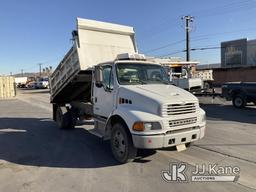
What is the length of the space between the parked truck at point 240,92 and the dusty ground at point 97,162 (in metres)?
5.89

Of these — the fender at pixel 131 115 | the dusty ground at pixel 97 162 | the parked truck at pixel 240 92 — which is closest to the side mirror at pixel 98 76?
the fender at pixel 131 115

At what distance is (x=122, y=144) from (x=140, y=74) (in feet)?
6.14

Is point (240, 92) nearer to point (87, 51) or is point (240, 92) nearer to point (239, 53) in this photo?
point (87, 51)

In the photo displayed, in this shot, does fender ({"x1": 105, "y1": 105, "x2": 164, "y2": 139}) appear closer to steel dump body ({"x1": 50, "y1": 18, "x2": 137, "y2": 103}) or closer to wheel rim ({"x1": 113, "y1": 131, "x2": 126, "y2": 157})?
wheel rim ({"x1": 113, "y1": 131, "x2": 126, "y2": 157})

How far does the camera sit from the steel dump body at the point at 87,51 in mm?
8367

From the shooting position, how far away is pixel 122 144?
6008 millimetres

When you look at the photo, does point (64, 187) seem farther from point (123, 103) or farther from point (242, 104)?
point (242, 104)

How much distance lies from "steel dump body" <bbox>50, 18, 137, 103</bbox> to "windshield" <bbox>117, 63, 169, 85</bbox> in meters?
1.85

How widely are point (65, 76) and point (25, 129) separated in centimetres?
286

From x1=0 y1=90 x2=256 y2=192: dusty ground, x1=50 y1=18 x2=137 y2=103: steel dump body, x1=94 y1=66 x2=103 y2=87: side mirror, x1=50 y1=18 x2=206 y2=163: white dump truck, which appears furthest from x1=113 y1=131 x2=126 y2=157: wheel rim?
x1=50 y1=18 x2=137 y2=103: steel dump body

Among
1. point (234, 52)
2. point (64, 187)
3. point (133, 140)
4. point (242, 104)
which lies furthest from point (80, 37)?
point (234, 52)

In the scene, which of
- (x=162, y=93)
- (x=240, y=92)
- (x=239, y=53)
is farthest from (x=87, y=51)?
(x=239, y=53)

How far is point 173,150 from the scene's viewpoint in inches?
A: 269

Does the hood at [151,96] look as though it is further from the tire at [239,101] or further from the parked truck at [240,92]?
the tire at [239,101]
